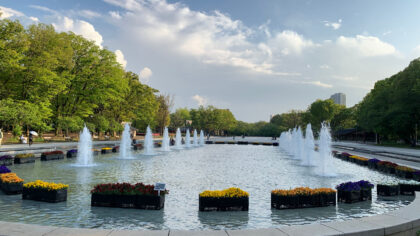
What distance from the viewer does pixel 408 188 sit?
13.5 meters

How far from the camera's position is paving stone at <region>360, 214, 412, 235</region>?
7.17 metres

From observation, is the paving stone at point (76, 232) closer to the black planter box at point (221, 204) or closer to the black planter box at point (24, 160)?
the black planter box at point (221, 204)

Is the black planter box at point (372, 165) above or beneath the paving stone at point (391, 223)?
beneath

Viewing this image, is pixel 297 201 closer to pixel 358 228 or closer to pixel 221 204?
pixel 221 204

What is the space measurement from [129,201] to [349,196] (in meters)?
8.61

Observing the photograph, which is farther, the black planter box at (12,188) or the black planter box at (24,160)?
the black planter box at (24,160)

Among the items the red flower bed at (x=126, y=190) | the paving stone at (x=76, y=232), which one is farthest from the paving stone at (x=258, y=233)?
the red flower bed at (x=126, y=190)

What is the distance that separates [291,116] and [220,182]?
126781 mm

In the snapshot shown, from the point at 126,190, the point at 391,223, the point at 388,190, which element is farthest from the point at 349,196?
the point at 126,190

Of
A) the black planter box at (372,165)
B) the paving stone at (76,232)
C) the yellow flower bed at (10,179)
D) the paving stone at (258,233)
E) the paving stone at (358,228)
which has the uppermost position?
the yellow flower bed at (10,179)

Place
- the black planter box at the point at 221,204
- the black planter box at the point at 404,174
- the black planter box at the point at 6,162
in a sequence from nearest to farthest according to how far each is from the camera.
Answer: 1. the black planter box at the point at 221,204
2. the black planter box at the point at 404,174
3. the black planter box at the point at 6,162

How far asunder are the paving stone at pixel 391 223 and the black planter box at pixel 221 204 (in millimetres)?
4134

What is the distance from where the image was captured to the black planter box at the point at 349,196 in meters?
11.8

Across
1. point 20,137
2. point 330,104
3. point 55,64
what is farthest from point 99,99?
point 330,104
